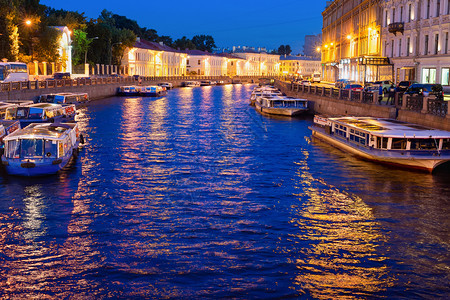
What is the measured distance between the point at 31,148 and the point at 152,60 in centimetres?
13123

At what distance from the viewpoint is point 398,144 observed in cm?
2741

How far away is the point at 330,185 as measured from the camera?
24562 millimetres

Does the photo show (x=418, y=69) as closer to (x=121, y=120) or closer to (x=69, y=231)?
(x=121, y=120)

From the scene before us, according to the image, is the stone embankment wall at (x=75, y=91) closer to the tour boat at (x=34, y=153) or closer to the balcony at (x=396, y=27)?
the tour boat at (x=34, y=153)

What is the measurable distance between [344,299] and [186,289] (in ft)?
12.5

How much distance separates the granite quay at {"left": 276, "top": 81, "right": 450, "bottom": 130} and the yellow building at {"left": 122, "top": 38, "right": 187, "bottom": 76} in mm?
79918

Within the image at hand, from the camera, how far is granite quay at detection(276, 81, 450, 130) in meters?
29.9

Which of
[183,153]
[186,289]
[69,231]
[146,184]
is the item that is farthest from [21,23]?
[186,289]

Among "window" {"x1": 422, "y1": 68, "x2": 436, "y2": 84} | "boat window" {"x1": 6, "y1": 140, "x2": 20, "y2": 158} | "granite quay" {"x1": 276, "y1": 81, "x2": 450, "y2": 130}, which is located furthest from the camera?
"window" {"x1": 422, "y1": 68, "x2": 436, "y2": 84}

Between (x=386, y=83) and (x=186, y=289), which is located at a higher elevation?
(x=386, y=83)

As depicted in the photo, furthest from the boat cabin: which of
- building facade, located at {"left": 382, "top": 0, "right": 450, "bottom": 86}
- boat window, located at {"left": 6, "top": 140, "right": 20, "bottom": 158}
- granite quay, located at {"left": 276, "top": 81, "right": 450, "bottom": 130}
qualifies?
building facade, located at {"left": 382, "top": 0, "right": 450, "bottom": 86}

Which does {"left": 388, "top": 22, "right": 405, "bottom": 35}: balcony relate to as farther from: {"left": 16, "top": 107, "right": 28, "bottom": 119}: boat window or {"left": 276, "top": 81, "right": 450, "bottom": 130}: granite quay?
{"left": 16, "top": 107, "right": 28, "bottom": 119}: boat window

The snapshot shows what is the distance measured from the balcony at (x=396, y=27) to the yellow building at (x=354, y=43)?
15.8 ft

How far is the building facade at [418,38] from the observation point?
174 ft
